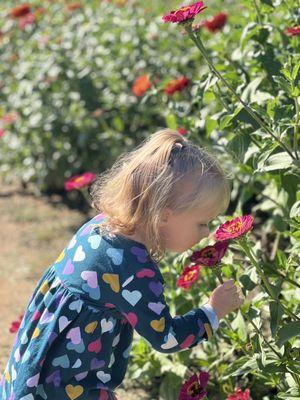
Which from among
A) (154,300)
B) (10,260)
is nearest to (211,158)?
(154,300)

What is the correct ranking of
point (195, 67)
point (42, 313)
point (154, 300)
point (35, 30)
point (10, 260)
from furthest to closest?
point (35, 30) < point (195, 67) < point (10, 260) < point (42, 313) < point (154, 300)

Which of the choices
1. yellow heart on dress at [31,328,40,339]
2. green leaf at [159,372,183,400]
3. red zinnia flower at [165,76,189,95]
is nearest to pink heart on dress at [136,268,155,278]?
yellow heart on dress at [31,328,40,339]

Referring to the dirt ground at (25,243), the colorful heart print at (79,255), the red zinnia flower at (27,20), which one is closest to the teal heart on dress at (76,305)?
the colorful heart print at (79,255)

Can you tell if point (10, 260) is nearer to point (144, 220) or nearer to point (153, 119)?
point (153, 119)

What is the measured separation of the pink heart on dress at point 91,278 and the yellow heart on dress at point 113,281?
3cm

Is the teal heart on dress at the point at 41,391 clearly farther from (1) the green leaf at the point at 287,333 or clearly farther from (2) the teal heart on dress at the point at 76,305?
(1) the green leaf at the point at 287,333

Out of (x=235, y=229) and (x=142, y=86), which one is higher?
(x=235, y=229)

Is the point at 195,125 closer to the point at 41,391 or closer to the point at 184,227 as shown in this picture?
the point at 184,227

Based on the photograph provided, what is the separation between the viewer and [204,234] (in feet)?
6.99

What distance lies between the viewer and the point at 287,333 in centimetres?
224

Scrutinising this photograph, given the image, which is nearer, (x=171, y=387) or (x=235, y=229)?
(x=235, y=229)

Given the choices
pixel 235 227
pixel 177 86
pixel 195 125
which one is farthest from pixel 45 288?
pixel 177 86

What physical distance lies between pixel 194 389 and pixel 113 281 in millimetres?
444

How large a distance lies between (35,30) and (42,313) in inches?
171
